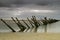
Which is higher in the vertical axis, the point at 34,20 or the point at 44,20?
the point at 34,20

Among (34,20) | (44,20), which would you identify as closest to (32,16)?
(34,20)

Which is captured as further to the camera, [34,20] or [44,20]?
[44,20]

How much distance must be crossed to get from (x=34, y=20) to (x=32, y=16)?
0.90 metres

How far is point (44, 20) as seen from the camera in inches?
2242

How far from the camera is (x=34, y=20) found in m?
44.6

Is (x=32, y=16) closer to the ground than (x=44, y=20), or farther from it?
farther from it

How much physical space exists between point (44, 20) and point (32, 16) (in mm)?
12687

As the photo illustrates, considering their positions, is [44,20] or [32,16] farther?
[44,20]

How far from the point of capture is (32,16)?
147 feet

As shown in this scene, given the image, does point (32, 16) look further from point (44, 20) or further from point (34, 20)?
point (44, 20)

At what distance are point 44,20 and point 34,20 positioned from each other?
12.7m
